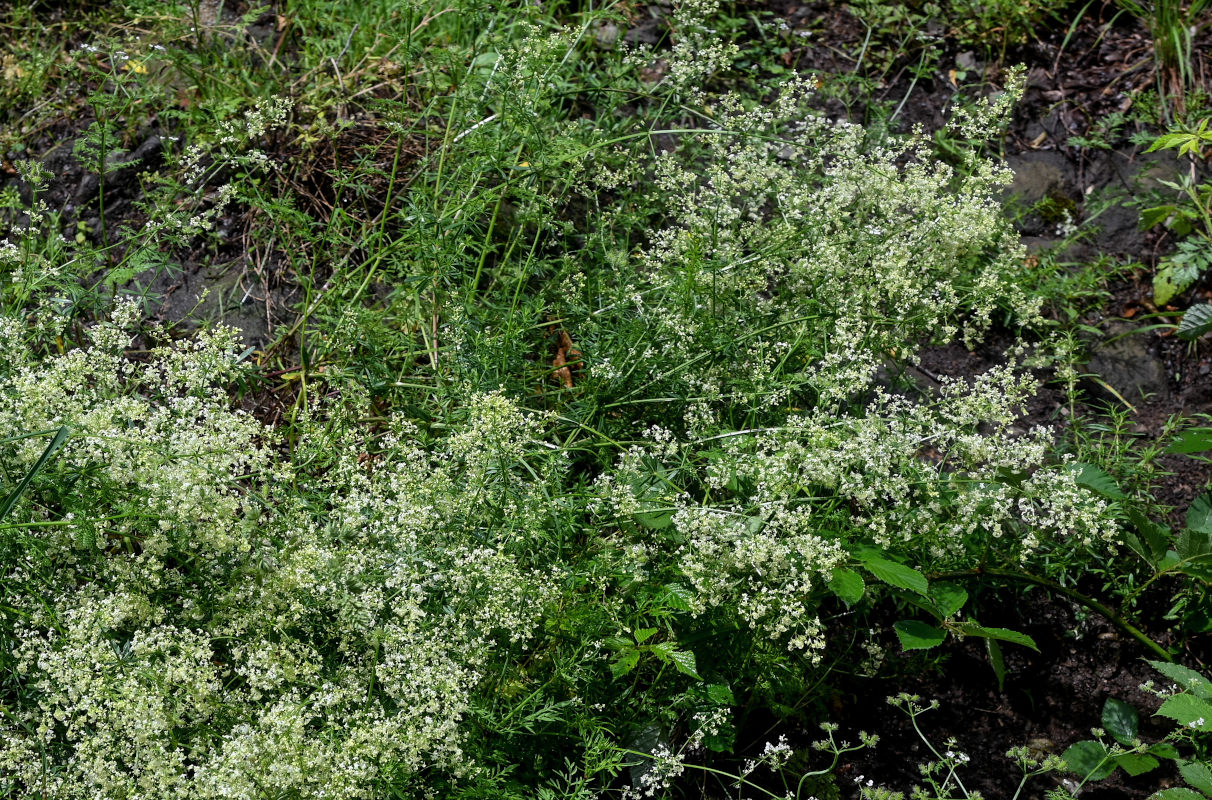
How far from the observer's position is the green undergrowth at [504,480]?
8.00 ft

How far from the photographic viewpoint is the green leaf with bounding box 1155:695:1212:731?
9.56 feet

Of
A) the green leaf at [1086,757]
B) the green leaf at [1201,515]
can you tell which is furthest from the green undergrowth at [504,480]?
the green leaf at [1086,757]

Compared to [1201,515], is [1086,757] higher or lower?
lower

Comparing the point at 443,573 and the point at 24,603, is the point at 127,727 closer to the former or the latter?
the point at 24,603

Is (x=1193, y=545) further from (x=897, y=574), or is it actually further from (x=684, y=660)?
(x=684, y=660)

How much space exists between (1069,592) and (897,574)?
31.6 inches

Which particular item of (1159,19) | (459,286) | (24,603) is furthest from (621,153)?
(1159,19)

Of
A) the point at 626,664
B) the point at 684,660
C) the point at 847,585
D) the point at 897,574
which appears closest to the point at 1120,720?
the point at 897,574

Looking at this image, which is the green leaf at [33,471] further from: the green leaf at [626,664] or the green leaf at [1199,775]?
the green leaf at [1199,775]

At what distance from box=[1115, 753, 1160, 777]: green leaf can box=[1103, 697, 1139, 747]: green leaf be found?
0.19m

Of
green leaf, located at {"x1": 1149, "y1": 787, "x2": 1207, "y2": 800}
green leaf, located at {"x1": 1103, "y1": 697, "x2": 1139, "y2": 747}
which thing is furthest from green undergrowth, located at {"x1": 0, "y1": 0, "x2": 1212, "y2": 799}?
green leaf, located at {"x1": 1149, "y1": 787, "x2": 1207, "y2": 800}

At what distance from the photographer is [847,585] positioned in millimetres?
2824

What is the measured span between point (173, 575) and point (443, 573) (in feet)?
2.20

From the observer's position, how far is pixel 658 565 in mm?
3061
